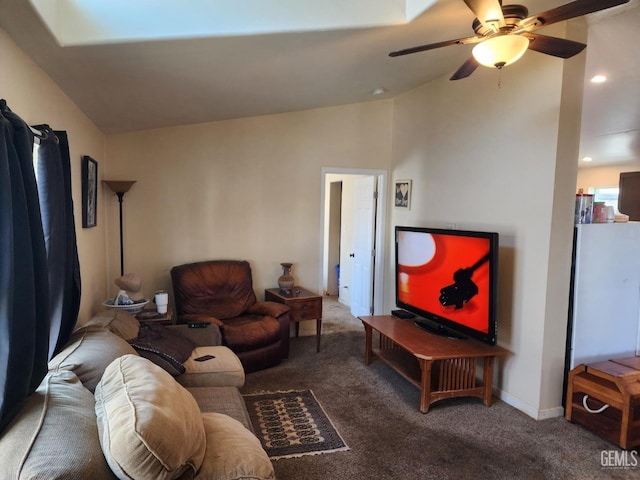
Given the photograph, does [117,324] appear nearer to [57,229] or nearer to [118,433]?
[57,229]

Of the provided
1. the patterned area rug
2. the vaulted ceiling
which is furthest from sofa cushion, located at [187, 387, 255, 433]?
the vaulted ceiling

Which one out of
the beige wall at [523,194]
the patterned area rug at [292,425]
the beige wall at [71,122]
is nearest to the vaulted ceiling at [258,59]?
the beige wall at [71,122]

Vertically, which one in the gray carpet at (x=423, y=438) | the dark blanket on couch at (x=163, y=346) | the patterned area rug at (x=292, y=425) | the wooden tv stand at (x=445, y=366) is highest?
the dark blanket on couch at (x=163, y=346)

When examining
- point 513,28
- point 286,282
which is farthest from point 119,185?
point 513,28

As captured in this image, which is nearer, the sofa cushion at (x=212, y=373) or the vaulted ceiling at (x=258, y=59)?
the vaulted ceiling at (x=258, y=59)

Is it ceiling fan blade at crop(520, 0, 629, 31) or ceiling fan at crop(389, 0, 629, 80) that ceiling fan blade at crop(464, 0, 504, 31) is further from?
ceiling fan blade at crop(520, 0, 629, 31)

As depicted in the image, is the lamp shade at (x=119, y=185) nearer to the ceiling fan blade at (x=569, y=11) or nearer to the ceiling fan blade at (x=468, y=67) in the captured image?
the ceiling fan blade at (x=468, y=67)

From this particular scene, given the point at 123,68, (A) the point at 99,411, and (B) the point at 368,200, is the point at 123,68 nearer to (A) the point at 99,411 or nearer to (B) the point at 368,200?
(A) the point at 99,411

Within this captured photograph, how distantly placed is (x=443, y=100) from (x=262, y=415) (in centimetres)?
328

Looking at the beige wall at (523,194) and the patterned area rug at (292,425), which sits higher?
the beige wall at (523,194)

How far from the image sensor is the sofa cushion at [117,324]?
2566mm

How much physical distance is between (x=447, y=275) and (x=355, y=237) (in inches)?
93.0

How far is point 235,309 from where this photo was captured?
4211 mm

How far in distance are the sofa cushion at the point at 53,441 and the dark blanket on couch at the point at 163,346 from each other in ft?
3.10
